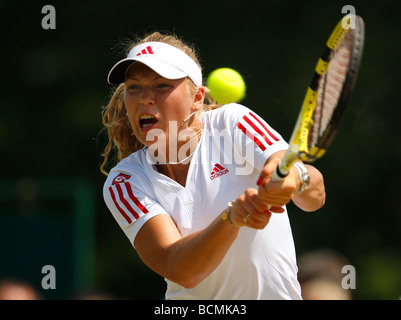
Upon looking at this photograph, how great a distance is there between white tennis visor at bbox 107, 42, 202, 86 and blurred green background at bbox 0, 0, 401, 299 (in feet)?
13.6

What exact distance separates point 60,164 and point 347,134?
3469 mm

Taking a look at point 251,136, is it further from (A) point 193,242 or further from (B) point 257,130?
(A) point 193,242

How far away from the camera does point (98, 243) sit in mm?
9055

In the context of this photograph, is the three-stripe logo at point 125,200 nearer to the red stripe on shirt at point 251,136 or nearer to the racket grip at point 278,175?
the red stripe on shirt at point 251,136

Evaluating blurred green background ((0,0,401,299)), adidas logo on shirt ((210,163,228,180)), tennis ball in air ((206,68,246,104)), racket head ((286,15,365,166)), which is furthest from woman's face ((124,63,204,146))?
blurred green background ((0,0,401,299))

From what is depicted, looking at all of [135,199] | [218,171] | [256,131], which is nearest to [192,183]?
[218,171]

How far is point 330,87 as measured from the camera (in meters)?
2.77

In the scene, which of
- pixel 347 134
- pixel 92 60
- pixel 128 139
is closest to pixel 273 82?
pixel 347 134

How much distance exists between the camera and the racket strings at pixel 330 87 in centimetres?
261

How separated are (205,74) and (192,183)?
5799mm

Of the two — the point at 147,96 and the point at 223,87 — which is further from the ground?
the point at 223,87

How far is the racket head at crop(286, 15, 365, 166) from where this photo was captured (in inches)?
97.0
